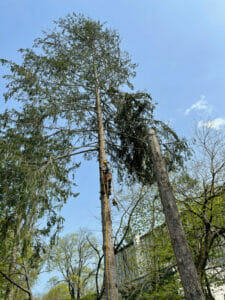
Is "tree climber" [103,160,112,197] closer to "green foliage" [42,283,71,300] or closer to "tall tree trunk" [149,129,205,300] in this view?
"tall tree trunk" [149,129,205,300]

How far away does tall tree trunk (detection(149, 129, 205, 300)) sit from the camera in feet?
12.7

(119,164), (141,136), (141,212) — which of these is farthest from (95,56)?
(141,212)

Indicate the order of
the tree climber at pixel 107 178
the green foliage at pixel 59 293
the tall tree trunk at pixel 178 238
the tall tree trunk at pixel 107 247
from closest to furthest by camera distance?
the tall tree trunk at pixel 178 238
the tall tree trunk at pixel 107 247
the tree climber at pixel 107 178
the green foliage at pixel 59 293

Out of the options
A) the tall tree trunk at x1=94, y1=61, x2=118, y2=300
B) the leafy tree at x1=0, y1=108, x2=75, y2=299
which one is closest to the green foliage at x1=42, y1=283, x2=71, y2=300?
the leafy tree at x1=0, y1=108, x2=75, y2=299

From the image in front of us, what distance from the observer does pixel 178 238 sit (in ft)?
14.3

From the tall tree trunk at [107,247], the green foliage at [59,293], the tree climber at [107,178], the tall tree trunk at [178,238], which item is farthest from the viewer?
the green foliage at [59,293]

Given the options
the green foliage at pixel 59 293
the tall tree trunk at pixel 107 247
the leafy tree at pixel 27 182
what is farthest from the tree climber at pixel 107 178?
the green foliage at pixel 59 293

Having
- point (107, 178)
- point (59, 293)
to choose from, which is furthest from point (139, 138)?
point (59, 293)

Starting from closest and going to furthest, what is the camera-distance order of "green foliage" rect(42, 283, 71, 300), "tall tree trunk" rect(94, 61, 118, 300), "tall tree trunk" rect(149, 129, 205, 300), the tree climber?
"tall tree trunk" rect(149, 129, 205, 300), "tall tree trunk" rect(94, 61, 118, 300), the tree climber, "green foliage" rect(42, 283, 71, 300)

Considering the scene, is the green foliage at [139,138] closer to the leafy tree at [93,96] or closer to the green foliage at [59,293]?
the leafy tree at [93,96]

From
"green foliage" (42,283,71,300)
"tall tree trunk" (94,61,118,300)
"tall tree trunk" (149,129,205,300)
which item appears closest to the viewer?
"tall tree trunk" (149,129,205,300)

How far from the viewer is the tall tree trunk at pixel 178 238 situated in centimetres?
388

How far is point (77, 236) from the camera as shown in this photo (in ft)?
82.0

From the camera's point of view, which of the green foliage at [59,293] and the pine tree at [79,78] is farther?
the green foliage at [59,293]
